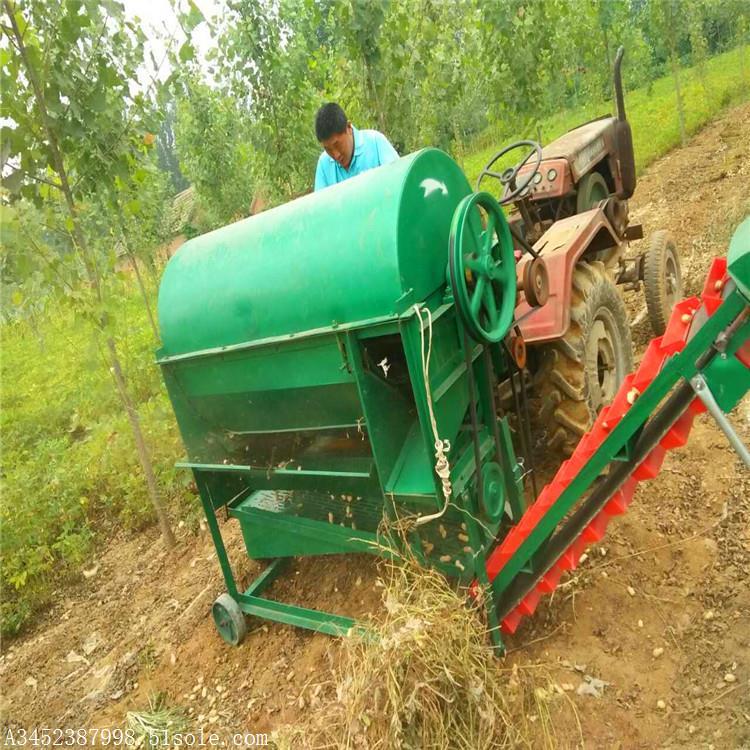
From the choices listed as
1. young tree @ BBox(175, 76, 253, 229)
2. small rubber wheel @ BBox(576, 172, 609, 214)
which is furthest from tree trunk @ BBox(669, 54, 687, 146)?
young tree @ BBox(175, 76, 253, 229)

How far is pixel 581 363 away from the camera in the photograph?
9.59 feet

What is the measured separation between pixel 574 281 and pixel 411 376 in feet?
4.96

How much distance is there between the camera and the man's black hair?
3393mm

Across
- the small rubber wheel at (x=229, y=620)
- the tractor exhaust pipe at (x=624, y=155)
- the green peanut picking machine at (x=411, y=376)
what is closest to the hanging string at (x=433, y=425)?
the green peanut picking machine at (x=411, y=376)

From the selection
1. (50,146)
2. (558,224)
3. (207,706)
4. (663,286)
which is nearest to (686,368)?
(558,224)

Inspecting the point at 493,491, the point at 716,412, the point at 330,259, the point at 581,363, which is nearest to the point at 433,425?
the point at 493,491

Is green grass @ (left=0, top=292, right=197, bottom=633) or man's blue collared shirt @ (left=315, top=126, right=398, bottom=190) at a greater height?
man's blue collared shirt @ (left=315, top=126, right=398, bottom=190)

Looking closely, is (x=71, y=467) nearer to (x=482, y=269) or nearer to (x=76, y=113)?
(x=76, y=113)

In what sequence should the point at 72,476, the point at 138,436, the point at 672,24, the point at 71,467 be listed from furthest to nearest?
the point at 672,24
the point at 71,467
the point at 72,476
the point at 138,436

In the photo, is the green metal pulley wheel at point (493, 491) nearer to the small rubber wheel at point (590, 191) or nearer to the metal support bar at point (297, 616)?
the metal support bar at point (297, 616)

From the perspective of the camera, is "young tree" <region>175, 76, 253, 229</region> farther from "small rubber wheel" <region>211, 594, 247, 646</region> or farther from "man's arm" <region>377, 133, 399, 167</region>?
"small rubber wheel" <region>211, 594, 247, 646</region>

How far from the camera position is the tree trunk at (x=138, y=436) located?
3.91 metres

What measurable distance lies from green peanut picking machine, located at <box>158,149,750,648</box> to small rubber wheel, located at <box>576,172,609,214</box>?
2267 mm

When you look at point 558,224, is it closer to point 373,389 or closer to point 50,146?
point 373,389
